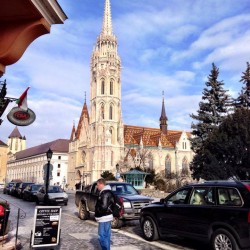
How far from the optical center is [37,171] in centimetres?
11550

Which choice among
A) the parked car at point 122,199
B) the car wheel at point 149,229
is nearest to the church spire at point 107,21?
the parked car at point 122,199

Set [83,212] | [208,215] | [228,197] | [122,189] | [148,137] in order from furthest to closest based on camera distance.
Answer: [148,137], [83,212], [122,189], [208,215], [228,197]

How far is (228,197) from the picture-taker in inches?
317

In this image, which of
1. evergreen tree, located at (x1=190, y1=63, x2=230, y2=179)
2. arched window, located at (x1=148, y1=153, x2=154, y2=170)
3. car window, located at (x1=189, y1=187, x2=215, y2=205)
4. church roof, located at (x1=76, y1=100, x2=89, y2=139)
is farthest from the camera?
church roof, located at (x1=76, y1=100, x2=89, y2=139)

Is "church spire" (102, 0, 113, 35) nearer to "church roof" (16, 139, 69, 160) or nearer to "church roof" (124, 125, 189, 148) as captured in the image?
"church roof" (124, 125, 189, 148)

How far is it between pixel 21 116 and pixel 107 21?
269 feet

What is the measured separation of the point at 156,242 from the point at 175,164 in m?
79.7

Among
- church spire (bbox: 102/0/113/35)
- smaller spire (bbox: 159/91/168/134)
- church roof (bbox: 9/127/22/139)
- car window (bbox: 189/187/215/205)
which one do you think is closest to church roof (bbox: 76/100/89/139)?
church spire (bbox: 102/0/113/35)

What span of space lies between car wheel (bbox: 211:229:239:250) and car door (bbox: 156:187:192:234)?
1.16 meters

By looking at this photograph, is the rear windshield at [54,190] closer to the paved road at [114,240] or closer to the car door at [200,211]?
the paved road at [114,240]

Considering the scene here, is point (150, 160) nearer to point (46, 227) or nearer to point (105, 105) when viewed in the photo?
point (105, 105)

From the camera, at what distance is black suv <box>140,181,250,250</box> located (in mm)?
7461

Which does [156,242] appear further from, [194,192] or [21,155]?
[21,155]

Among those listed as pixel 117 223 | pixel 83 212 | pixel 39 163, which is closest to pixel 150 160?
pixel 39 163
